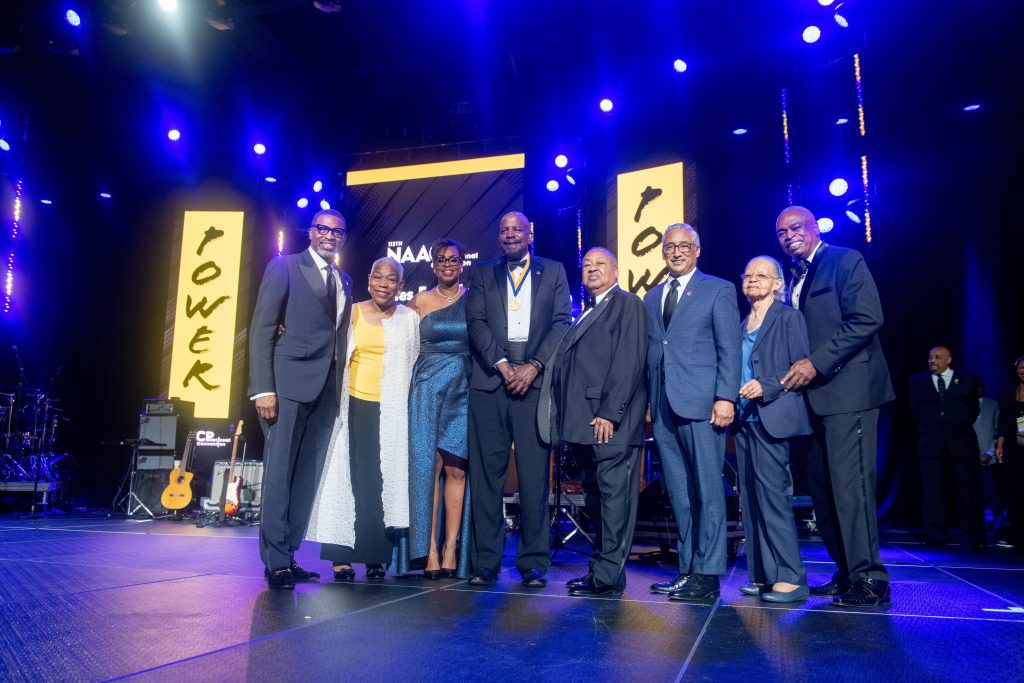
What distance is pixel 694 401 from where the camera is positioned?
310 cm

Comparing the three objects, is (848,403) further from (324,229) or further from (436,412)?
(324,229)

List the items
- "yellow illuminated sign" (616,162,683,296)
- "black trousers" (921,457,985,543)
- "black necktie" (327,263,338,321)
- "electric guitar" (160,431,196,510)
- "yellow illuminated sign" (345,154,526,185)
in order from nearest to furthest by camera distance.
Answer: "black necktie" (327,263,338,321), "black trousers" (921,457,985,543), "electric guitar" (160,431,196,510), "yellow illuminated sign" (616,162,683,296), "yellow illuminated sign" (345,154,526,185)

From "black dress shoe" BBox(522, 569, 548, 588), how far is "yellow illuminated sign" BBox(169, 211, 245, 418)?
757 cm

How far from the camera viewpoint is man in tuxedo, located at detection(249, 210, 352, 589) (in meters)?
3.29

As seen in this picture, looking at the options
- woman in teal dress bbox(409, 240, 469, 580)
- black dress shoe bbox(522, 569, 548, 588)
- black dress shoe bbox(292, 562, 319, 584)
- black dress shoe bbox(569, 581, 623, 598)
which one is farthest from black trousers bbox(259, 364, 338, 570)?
black dress shoe bbox(569, 581, 623, 598)

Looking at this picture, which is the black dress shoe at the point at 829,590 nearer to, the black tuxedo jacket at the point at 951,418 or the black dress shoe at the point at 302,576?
the black dress shoe at the point at 302,576

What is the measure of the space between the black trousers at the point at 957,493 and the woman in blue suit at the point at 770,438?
4.41 metres

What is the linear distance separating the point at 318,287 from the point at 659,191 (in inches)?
236

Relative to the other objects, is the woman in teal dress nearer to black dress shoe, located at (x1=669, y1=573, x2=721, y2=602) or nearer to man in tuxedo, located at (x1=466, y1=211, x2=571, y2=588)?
man in tuxedo, located at (x1=466, y1=211, x2=571, y2=588)

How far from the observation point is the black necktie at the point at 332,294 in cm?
352

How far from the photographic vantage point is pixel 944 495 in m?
7.04

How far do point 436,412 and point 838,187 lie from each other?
19.9ft

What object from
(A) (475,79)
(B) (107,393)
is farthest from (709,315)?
(B) (107,393)

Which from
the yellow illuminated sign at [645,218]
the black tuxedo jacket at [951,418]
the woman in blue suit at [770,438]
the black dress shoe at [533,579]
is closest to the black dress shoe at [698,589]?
the woman in blue suit at [770,438]
